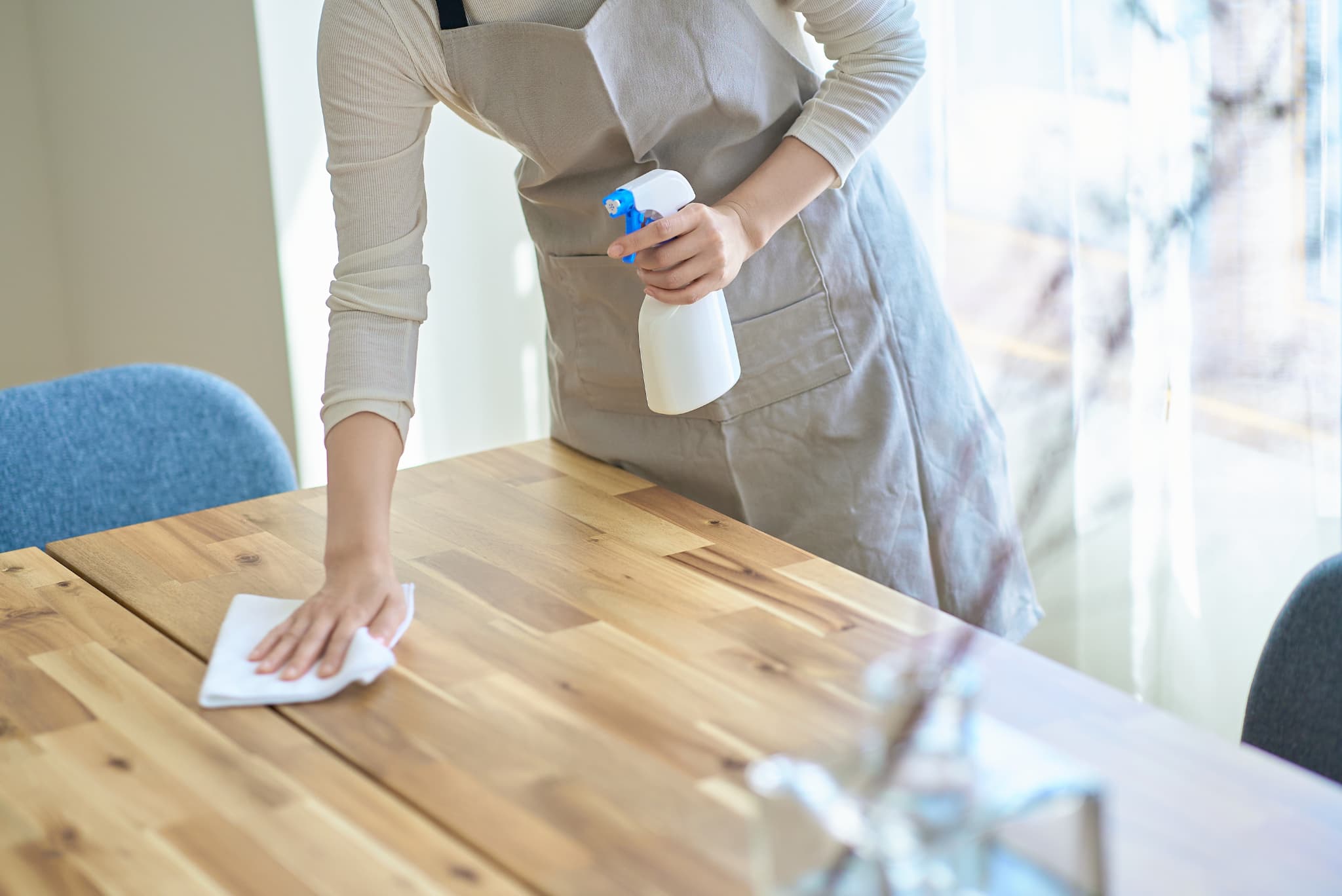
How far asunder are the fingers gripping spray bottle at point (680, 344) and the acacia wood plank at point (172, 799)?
434 mm

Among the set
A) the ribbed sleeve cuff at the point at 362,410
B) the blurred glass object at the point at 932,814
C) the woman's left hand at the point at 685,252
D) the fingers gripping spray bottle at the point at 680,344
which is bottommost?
the blurred glass object at the point at 932,814

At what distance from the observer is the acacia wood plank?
74 cm

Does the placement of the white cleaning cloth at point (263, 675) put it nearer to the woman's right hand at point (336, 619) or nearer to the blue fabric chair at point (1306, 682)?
the woman's right hand at point (336, 619)

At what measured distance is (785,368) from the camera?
1310mm

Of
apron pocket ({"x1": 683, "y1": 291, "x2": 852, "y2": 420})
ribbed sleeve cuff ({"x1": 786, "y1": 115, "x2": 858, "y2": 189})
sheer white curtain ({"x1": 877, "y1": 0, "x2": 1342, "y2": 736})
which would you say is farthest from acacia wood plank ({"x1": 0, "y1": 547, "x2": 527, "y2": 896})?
sheer white curtain ({"x1": 877, "y1": 0, "x2": 1342, "y2": 736})

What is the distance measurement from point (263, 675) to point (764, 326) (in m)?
0.58

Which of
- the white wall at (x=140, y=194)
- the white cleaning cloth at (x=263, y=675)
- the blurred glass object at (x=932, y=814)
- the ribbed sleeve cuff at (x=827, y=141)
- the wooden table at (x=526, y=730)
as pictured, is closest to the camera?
the blurred glass object at (x=932, y=814)

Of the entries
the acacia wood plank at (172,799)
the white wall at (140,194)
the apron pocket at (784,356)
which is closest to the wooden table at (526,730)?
the acacia wood plank at (172,799)

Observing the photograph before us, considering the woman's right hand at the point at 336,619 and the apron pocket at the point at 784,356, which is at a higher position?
the apron pocket at the point at 784,356

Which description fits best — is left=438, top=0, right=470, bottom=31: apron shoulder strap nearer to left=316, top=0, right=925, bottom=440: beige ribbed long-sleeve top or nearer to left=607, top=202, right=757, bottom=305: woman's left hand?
left=316, top=0, right=925, bottom=440: beige ribbed long-sleeve top

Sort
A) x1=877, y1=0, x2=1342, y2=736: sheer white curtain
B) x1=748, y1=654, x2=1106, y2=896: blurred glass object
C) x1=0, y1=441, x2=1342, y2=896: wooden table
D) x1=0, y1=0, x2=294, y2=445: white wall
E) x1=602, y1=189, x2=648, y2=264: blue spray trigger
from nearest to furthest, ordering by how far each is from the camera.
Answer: x1=748, y1=654, x2=1106, y2=896: blurred glass object → x1=0, y1=441, x2=1342, y2=896: wooden table → x1=602, y1=189, x2=648, y2=264: blue spray trigger → x1=877, y1=0, x2=1342, y2=736: sheer white curtain → x1=0, y1=0, x2=294, y2=445: white wall

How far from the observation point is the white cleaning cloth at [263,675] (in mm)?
944

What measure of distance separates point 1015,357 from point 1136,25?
470 millimetres

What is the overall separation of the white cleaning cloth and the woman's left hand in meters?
0.35
